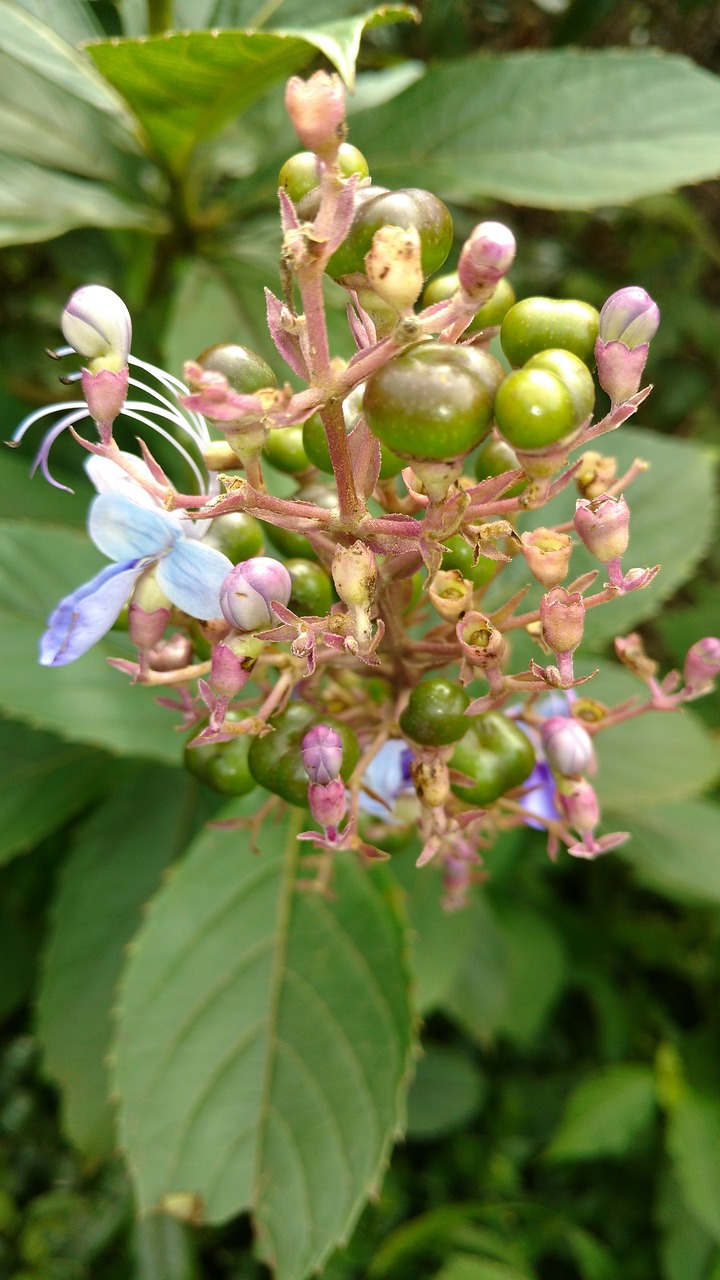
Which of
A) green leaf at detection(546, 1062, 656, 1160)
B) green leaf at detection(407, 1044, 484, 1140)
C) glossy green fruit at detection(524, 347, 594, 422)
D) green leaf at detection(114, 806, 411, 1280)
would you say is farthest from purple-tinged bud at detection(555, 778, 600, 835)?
green leaf at detection(407, 1044, 484, 1140)

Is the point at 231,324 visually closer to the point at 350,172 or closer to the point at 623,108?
the point at 623,108

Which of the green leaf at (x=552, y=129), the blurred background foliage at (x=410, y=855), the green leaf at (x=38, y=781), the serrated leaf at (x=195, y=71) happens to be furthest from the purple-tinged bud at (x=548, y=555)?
the green leaf at (x=38, y=781)

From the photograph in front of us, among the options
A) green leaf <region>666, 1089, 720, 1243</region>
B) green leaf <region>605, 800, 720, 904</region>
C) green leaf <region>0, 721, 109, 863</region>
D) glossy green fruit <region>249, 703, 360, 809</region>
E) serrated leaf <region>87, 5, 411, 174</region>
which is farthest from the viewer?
green leaf <region>605, 800, 720, 904</region>

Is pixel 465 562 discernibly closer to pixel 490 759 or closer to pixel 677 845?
pixel 490 759

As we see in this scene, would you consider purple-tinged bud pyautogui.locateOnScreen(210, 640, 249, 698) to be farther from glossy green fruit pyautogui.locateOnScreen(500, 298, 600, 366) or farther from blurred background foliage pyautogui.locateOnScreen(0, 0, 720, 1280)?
blurred background foliage pyautogui.locateOnScreen(0, 0, 720, 1280)

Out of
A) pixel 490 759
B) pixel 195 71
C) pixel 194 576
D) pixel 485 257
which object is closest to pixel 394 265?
pixel 485 257

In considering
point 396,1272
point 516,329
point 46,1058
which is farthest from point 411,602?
point 396,1272
